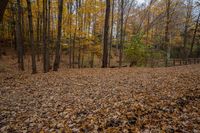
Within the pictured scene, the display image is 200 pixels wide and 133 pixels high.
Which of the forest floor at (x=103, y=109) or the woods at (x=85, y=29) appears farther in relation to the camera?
the woods at (x=85, y=29)

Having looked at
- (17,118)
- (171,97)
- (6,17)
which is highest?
(6,17)

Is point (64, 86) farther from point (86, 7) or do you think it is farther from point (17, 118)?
point (86, 7)

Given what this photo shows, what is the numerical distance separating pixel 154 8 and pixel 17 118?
24.9 m

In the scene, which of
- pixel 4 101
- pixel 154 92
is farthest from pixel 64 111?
pixel 154 92

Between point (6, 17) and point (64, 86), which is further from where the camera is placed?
point (6, 17)

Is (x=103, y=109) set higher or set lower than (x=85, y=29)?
lower

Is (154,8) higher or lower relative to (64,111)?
higher

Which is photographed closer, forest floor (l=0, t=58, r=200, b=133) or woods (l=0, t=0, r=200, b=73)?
forest floor (l=0, t=58, r=200, b=133)

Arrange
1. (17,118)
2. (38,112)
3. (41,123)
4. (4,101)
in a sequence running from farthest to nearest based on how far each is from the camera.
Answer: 1. (4,101)
2. (38,112)
3. (17,118)
4. (41,123)

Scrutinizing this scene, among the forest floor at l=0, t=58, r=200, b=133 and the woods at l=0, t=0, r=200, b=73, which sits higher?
the woods at l=0, t=0, r=200, b=73

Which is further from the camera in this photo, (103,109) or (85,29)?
(85,29)

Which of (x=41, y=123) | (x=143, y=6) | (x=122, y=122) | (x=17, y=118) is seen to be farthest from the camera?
(x=143, y=6)

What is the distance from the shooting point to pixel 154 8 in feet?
85.8

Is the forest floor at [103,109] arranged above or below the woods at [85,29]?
below
